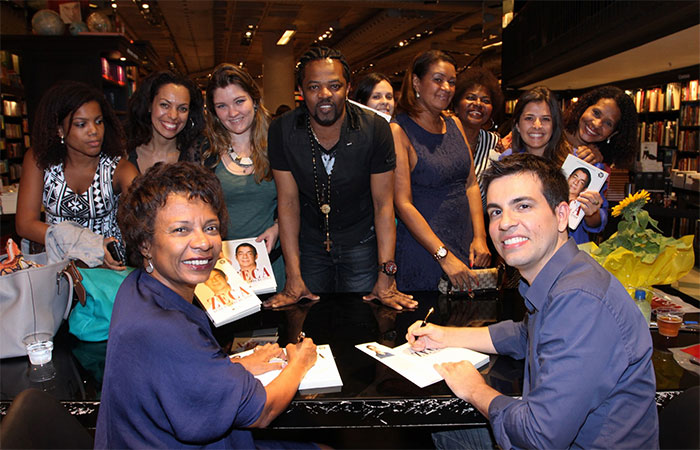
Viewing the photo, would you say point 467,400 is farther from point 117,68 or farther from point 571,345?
point 117,68

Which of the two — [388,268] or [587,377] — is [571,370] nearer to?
[587,377]

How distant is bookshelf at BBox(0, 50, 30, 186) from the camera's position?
26.4ft

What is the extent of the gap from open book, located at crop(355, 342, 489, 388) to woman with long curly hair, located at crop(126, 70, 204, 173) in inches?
58.7

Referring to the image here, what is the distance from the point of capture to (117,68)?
656cm

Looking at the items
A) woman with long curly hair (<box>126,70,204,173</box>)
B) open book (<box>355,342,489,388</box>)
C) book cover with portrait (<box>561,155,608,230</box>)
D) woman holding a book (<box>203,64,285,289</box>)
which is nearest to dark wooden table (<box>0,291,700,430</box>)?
open book (<box>355,342,489,388</box>)

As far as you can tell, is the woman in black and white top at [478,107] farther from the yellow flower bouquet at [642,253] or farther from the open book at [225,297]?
the open book at [225,297]

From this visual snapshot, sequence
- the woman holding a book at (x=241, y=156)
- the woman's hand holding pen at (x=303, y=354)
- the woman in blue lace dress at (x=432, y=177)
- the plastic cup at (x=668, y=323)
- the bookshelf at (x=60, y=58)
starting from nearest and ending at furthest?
the woman's hand holding pen at (x=303, y=354) → the plastic cup at (x=668, y=323) → the woman holding a book at (x=241, y=156) → the woman in blue lace dress at (x=432, y=177) → the bookshelf at (x=60, y=58)

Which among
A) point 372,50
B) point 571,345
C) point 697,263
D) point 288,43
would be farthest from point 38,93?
point 372,50

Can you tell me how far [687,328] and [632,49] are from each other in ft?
21.5

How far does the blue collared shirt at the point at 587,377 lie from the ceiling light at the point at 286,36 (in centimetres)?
1291

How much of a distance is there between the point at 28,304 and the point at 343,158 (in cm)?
139

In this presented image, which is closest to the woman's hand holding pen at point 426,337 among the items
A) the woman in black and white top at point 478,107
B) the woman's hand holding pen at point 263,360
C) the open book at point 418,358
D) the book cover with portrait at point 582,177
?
the open book at point 418,358

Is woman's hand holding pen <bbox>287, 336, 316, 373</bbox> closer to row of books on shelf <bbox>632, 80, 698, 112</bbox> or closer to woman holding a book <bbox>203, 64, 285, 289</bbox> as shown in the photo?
woman holding a book <bbox>203, 64, 285, 289</bbox>

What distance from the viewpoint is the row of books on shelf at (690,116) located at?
8523mm
